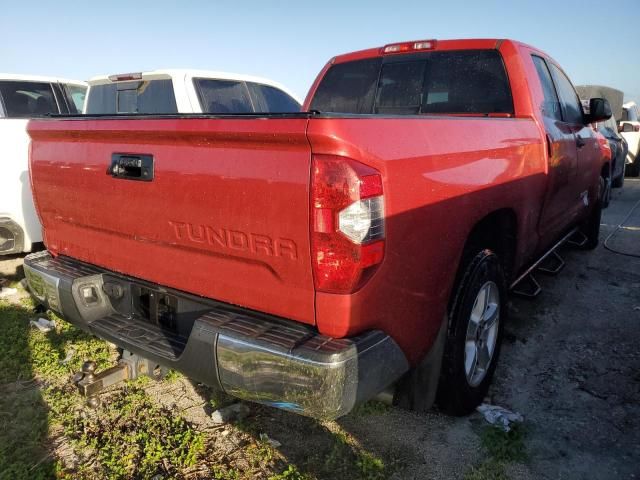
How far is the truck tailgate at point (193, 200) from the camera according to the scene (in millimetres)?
1707

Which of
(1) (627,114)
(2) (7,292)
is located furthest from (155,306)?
(1) (627,114)

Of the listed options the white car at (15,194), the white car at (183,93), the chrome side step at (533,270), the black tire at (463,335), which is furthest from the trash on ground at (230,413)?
the white car at (15,194)

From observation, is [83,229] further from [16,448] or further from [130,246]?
[16,448]

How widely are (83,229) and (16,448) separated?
1.09 metres

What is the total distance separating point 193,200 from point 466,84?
2200 mm

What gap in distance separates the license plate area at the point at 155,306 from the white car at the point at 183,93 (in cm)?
272

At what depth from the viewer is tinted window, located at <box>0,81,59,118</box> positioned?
5281 millimetres

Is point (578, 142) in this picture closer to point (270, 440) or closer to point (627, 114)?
point (270, 440)

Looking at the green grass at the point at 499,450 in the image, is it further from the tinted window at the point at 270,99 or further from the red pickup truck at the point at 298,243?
the tinted window at the point at 270,99

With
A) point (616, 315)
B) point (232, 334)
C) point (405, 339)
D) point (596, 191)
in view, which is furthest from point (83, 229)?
point (596, 191)

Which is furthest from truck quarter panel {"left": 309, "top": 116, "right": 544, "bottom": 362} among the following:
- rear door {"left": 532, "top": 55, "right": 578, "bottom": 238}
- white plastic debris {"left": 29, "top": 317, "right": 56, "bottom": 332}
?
white plastic debris {"left": 29, "top": 317, "right": 56, "bottom": 332}

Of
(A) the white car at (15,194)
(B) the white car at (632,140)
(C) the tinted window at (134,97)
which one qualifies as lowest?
(B) the white car at (632,140)

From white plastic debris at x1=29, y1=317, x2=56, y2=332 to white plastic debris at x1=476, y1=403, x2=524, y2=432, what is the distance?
3.04 m

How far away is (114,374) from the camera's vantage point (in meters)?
2.73
